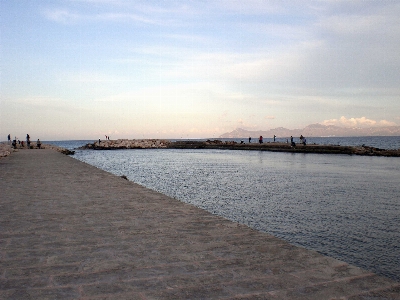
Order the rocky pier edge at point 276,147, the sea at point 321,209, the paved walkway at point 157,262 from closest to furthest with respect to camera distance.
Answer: the paved walkway at point 157,262
the sea at point 321,209
the rocky pier edge at point 276,147

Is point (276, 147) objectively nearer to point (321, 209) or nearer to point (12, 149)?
point (12, 149)

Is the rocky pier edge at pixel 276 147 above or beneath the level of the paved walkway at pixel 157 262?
above

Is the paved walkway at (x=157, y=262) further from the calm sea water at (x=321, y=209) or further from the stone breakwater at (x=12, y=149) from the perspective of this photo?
the stone breakwater at (x=12, y=149)

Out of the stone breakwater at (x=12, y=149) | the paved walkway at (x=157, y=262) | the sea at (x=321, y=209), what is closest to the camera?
the paved walkway at (x=157, y=262)

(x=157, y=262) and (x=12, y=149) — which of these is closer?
(x=157, y=262)

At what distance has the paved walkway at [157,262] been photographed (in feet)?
11.8

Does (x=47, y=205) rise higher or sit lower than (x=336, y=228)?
higher

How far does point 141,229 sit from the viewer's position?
20.6 ft

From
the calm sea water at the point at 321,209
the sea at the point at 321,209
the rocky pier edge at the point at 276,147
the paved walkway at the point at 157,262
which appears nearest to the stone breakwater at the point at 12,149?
the sea at the point at 321,209

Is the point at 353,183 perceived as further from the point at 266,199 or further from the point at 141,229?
the point at 141,229

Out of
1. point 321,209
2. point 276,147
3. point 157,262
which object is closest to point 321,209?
point 321,209

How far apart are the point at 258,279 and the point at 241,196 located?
35.6 feet

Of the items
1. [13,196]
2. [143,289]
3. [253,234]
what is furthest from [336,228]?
[13,196]

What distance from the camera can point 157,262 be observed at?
450cm
